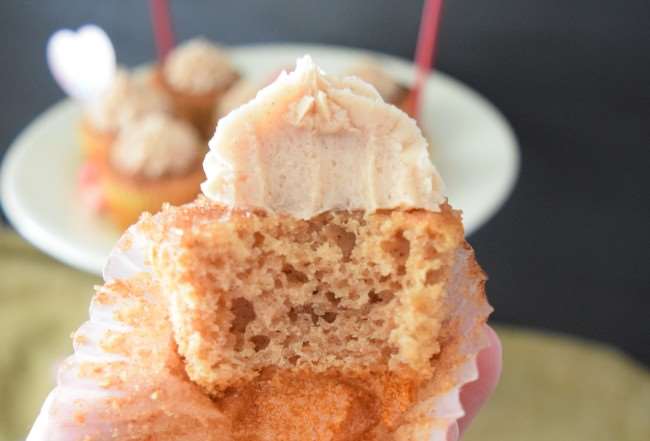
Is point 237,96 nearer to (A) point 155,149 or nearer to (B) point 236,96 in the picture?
(B) point 236,96

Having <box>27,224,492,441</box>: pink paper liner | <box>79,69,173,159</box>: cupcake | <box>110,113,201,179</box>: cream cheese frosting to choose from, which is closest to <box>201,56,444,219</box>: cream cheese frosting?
<box>27,224,492,441</box>: pink paper liner

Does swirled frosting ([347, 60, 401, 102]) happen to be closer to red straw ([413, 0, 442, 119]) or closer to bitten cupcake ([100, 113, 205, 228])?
red straw ([413, 0, 442, 119])

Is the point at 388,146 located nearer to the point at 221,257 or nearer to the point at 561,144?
the point at 221,257

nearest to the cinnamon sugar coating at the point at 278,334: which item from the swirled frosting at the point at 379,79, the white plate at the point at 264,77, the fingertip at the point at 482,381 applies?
the fingertip at the point at 482,381

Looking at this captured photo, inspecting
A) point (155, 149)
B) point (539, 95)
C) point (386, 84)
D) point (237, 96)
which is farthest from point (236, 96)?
point (539, 95)

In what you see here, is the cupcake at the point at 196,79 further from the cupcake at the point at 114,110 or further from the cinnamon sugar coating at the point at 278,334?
the cinnamon sugar coating at the point at 278,334

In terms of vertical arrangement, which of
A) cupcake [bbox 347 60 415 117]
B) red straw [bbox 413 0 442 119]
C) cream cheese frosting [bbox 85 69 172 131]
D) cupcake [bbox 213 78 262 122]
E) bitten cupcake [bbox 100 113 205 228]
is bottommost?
bitten cupcake [bbox 100 113 205 228]
